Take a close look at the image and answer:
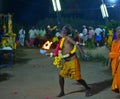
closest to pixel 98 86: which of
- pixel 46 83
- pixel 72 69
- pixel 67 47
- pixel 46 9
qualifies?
pixel 46 83

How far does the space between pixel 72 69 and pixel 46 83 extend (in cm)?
227

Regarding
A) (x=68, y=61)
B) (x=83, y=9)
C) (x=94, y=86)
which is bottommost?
(x=94, y=86)

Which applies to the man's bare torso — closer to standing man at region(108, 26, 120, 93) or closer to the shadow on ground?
standing man at region(108, 26, 120, 93)

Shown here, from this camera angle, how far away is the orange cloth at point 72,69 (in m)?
8.41

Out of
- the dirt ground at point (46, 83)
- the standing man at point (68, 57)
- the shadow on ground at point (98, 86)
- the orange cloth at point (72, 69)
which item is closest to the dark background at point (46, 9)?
the dirt ground at point (46, 83)

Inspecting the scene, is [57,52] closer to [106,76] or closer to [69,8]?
[106,76]

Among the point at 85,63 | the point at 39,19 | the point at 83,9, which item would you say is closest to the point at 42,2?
the point at 39,19

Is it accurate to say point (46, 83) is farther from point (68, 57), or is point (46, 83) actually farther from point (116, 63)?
point (116, 63)

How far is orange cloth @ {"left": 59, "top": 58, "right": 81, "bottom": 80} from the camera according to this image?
8406 millimetres

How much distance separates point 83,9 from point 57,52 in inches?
1225

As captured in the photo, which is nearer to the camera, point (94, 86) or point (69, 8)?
point (94, 86)

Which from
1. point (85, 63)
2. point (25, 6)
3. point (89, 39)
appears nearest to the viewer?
point (85, 63)

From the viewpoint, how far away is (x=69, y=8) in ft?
128

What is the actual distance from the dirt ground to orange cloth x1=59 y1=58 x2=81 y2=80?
1.72 ft
